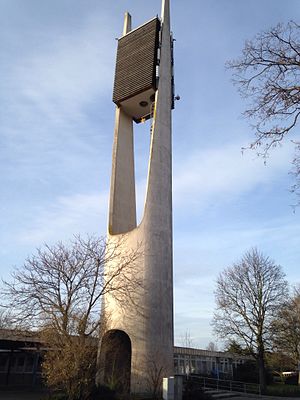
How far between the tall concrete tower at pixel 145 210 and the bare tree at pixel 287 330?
35.1 ft

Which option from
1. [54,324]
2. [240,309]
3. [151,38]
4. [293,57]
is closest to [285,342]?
[240,309]

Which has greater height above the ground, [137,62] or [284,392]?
[137,62]

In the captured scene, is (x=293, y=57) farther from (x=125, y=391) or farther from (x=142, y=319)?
(x=125, y=391)

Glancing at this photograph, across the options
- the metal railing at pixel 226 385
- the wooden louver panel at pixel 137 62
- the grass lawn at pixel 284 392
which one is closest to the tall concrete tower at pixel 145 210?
the wooden louver panel at pixel 137 62

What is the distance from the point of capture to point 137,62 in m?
18.2

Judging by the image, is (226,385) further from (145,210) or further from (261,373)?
(145,210)

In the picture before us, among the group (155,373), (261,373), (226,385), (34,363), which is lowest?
(226,385)

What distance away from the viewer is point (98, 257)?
44.1ft

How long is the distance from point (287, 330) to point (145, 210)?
13.4m

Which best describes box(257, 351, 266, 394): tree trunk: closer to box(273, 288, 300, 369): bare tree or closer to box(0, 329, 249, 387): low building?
box(273, 288, 300, 369): bare tree

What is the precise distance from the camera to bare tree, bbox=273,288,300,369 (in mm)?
22125

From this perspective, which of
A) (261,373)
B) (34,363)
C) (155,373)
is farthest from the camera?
(261,373)

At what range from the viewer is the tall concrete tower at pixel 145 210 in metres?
13.4

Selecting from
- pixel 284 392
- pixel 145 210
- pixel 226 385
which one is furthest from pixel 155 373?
pixel 284 392
